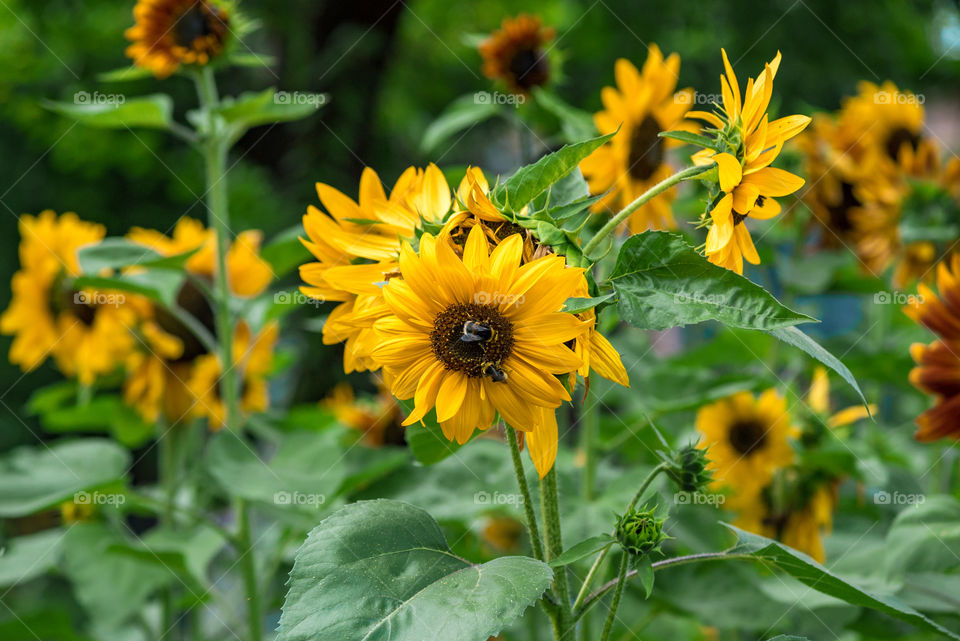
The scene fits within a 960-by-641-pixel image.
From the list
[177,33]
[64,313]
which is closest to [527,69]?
[177,33]

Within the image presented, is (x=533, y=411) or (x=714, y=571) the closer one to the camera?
(x=533, y=411)

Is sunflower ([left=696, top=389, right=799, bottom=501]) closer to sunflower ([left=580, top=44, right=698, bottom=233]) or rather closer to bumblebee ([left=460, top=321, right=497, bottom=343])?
sunflower ([left=580, top=44, right=698, bottom=233])

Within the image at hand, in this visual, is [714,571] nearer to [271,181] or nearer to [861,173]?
[861,173]

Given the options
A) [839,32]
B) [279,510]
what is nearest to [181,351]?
[279,510]

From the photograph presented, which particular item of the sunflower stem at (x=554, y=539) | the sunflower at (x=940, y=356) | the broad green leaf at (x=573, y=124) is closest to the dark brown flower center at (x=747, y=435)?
the sunflower at (x=940, y=356)

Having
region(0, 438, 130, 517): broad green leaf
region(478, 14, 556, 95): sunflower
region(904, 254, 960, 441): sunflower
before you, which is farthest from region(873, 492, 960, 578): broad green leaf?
region(0, 438, 130, 517): broad green leaf

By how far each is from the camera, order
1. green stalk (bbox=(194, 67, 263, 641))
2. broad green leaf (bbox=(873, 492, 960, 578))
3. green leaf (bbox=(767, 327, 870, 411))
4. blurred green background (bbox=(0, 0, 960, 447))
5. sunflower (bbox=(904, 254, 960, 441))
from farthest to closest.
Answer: blurred green background (bbox=(0, 0, 960, 447)), green stalk (bbox=(194, 67, 263, 641)), sunflower (bbox=(904, 254, 960, 441)), broad green leaf (bbox=(873, 492, 960, 578)), green leaf (bbox=(767, 327, 870, 411))

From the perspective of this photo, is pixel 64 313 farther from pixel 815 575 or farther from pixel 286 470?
pixel 815 575
